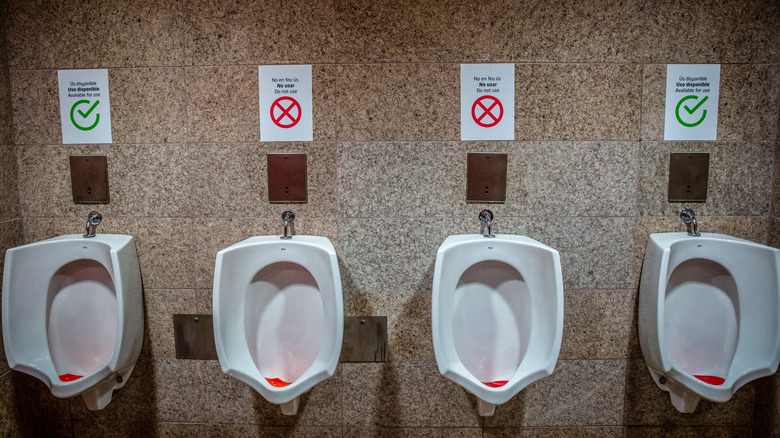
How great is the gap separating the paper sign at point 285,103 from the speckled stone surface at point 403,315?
630 millimetres

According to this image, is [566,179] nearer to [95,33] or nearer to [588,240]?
[588,240]

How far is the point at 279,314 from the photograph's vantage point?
146 cm

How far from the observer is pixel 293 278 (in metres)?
1.45

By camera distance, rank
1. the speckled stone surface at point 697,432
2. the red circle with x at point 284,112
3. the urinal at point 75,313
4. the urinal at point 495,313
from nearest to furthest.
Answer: the urinal at point 495,313 < the urinal at point 75,313 < the red circle with x at point 284,112 < the speckled stone surface at point 697,432

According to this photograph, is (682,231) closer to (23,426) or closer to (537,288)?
(537,288)

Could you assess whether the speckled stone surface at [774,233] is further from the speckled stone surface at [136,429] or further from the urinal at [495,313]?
the speckled stone surface at [136,429]

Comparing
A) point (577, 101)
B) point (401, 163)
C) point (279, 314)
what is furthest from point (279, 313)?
point (577, 101)

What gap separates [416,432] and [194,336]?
922 millimetres

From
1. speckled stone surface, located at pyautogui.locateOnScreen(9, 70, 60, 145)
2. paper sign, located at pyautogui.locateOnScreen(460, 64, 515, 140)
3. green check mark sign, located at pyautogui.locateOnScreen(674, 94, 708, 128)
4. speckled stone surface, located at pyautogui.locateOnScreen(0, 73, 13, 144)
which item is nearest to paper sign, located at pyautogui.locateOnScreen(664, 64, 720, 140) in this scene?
green check mark sign, located at pyautogui.locateOnScreen(674, 94, 708, 128)

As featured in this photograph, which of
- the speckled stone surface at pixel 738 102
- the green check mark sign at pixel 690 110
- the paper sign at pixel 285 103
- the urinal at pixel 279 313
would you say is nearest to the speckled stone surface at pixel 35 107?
the paper sign at pixel 285 103

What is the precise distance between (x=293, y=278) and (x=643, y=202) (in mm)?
1277

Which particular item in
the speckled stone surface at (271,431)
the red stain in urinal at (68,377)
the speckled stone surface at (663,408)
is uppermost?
the red stain in urinal at (68,377)

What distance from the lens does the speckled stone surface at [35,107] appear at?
1.50 metres

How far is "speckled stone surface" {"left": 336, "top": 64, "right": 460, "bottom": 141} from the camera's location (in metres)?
1.46
